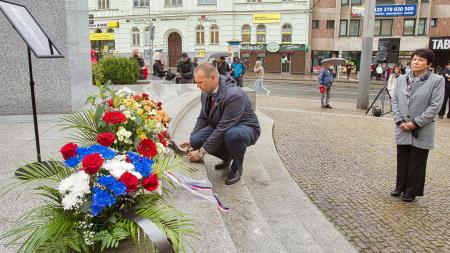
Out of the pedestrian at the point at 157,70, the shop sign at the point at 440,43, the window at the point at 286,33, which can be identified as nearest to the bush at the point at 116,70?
the pedestrian at the point at 157,70

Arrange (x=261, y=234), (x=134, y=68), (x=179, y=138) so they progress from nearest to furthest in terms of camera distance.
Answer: (x=261, y=234) < (x=179, y=138) < (x=134, y=68)

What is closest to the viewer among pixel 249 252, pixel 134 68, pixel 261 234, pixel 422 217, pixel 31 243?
pixel 31 243

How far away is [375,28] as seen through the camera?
40500mm

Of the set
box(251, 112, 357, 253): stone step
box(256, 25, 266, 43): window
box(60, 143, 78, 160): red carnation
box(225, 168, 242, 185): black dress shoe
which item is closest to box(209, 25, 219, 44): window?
box(256, 25, 266, 43): window

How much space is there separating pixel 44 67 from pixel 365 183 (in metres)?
5.45

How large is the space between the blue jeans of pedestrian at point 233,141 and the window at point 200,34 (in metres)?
38.4

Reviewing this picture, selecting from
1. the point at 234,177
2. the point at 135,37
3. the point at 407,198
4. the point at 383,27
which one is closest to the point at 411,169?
the point at 407,198

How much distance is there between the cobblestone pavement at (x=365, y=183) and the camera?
13.7ft

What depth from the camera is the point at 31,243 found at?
2076 mm

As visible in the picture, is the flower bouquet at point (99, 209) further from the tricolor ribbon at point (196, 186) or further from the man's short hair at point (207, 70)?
the man's short hair at point (207, 70)

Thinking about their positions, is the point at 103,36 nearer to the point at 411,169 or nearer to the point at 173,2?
the point at 173,2

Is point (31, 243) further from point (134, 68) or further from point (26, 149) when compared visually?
point (134, 68)

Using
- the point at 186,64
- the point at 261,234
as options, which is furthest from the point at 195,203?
the point at 186,64

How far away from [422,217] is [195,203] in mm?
2723
